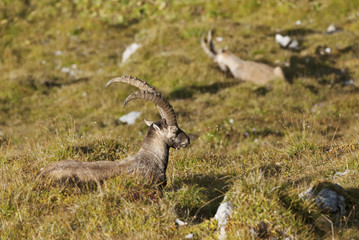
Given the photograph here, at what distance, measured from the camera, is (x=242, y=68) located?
17.4 metres

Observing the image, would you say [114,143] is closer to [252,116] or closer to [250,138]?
[250,138]

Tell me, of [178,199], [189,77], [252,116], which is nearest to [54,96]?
[189,77]

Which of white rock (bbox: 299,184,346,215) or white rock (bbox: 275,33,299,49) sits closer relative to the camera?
white rock (bbox: 299,184,346,215)

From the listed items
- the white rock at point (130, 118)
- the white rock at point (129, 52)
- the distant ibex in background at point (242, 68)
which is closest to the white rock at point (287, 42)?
the distant ibex in background at point (242, 68)

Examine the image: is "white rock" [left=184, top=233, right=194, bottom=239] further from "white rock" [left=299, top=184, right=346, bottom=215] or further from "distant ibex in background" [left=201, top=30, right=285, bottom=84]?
"distant ibex in background" [left=201, top=30, right=285, bottom=84]

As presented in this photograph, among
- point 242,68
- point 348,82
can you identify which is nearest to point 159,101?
point 242,68

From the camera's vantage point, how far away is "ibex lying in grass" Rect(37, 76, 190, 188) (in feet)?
22.7

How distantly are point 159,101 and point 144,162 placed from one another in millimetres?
1084

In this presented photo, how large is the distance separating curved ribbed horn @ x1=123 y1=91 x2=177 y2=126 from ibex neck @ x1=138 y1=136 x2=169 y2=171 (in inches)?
15.4

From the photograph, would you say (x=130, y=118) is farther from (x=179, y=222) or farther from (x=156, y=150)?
(x=179, y=222)

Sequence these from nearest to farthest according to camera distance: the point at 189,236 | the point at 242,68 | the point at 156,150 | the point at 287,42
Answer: the point at 189,236 → the point at 156,150 → the point at 242,68 → the point at 287,42

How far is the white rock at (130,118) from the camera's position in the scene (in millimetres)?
14652

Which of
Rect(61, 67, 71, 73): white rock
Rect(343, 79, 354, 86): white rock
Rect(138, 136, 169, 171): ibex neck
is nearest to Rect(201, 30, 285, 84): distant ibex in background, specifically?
Rect(343, 79, 354, 86): white rock

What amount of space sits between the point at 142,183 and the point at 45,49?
55.6 feet
